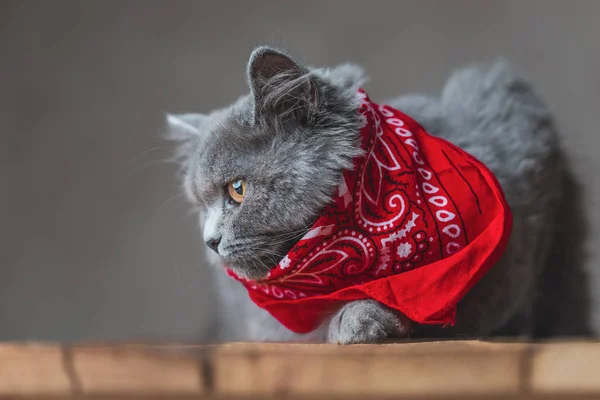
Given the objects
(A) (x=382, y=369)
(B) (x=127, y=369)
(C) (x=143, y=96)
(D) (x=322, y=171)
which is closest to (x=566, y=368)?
(A) (x=382, y=369)

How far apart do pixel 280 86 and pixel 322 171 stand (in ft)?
0.36

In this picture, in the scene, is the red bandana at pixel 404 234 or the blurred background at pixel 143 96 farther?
the blurred background at pixel 143 96

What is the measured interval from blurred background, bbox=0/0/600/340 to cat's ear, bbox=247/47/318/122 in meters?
0.75

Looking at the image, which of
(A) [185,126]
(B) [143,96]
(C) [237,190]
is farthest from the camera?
(B) [143,96]

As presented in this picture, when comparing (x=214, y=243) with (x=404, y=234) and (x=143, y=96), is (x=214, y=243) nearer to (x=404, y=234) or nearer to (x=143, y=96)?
(x=404, y=234)

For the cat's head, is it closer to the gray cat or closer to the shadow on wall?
the gray cat

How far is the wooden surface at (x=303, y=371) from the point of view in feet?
2.22

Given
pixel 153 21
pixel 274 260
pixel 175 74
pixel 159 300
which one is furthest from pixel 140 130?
pixel 274 260

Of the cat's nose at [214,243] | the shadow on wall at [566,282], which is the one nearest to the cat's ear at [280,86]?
the cat's nose at [214,243]

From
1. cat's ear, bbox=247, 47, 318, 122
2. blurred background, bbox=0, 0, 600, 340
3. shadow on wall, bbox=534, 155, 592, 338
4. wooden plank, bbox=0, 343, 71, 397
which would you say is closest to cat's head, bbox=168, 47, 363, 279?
cat's ear, bbox=247, 47, 318, 122

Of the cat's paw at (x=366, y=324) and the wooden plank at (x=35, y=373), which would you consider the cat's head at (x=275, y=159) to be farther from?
the wooden plank at (x=35, y=373)

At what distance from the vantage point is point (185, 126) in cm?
93

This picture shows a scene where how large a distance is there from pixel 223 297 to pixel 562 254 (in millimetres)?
569

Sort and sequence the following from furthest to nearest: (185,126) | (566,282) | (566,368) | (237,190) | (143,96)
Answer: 1. (143,96)
2. (566,282)
3. (185,126)
4. (237,190)
5. (566,368)
